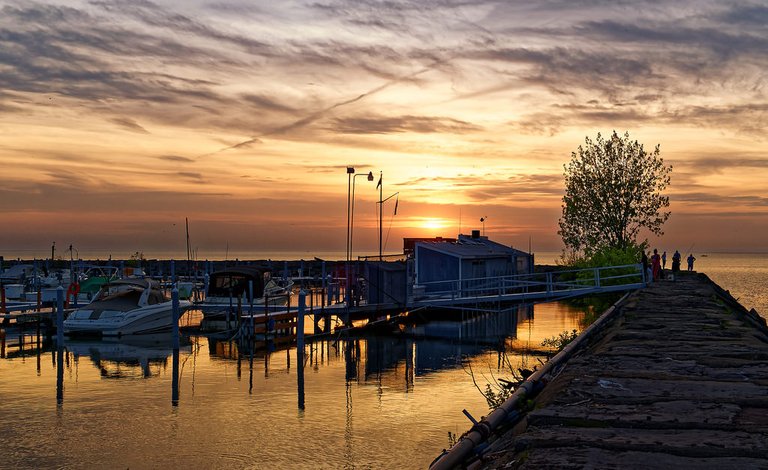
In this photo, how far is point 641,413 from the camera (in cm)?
1004

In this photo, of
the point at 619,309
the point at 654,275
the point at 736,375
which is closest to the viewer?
the point at 736,375

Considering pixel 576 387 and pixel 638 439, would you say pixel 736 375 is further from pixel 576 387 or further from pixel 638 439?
pixel 638 439

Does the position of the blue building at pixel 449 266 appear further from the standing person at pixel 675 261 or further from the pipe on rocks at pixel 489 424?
the pipe on rocks at pixel 489 424

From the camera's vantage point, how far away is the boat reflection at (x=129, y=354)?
30.2 m

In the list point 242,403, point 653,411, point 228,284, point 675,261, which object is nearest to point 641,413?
point 653,411

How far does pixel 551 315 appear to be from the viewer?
2237 inches

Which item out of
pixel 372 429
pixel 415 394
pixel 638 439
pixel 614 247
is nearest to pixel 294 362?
pixel 415 394

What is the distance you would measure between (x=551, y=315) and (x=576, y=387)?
46155 millimetres

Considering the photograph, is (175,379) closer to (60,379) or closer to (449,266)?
(60,379)

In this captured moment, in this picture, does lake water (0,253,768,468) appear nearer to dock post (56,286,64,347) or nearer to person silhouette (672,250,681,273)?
dock post (56,286,64,347)

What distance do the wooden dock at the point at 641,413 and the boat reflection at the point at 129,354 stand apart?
1927cm

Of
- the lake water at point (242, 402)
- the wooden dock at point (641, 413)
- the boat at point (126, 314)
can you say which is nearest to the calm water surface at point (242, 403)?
the lake water at point (242, 402)

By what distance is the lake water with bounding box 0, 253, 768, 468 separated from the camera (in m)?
18.3

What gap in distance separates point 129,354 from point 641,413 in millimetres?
29413
